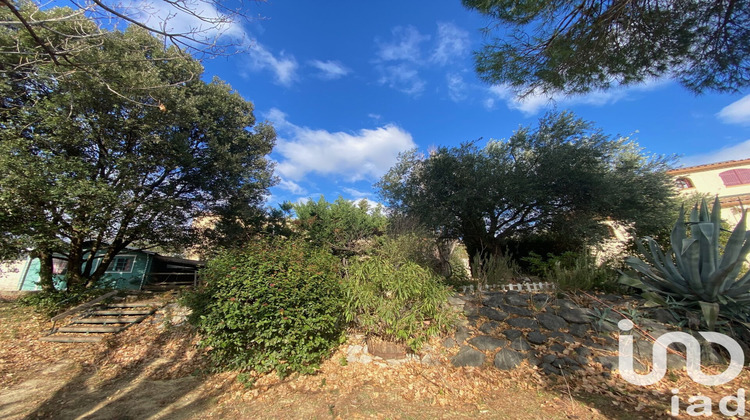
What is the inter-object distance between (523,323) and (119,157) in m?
9.29

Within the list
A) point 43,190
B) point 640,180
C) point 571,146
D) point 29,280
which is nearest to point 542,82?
point 571,146

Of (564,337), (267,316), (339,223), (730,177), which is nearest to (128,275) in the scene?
(339,223)

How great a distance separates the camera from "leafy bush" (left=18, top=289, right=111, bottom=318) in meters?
6.90

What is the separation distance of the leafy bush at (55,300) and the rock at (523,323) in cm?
1048

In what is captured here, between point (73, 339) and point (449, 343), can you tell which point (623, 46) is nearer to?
point (449, 343)

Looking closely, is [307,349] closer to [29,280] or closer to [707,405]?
[707,405]

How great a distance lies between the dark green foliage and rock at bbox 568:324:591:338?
7.50 metres

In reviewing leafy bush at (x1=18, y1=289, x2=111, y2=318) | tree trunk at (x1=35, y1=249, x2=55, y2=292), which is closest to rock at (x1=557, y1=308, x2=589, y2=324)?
leafy bush at (x1=18, y1=289, x2=111, y2=318)

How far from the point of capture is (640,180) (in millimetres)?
8469

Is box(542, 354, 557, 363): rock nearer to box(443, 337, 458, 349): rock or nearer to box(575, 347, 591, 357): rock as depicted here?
box(575, 347, 591, 357): rock

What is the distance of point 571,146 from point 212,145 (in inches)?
421

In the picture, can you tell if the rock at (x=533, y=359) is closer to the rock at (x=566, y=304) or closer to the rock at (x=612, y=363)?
the rock at (x=612, y=363)

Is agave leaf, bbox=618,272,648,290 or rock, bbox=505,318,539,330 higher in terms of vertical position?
agave leaf, bbox=618,272,648,290

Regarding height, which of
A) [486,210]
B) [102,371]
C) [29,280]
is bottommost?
[29,280]
